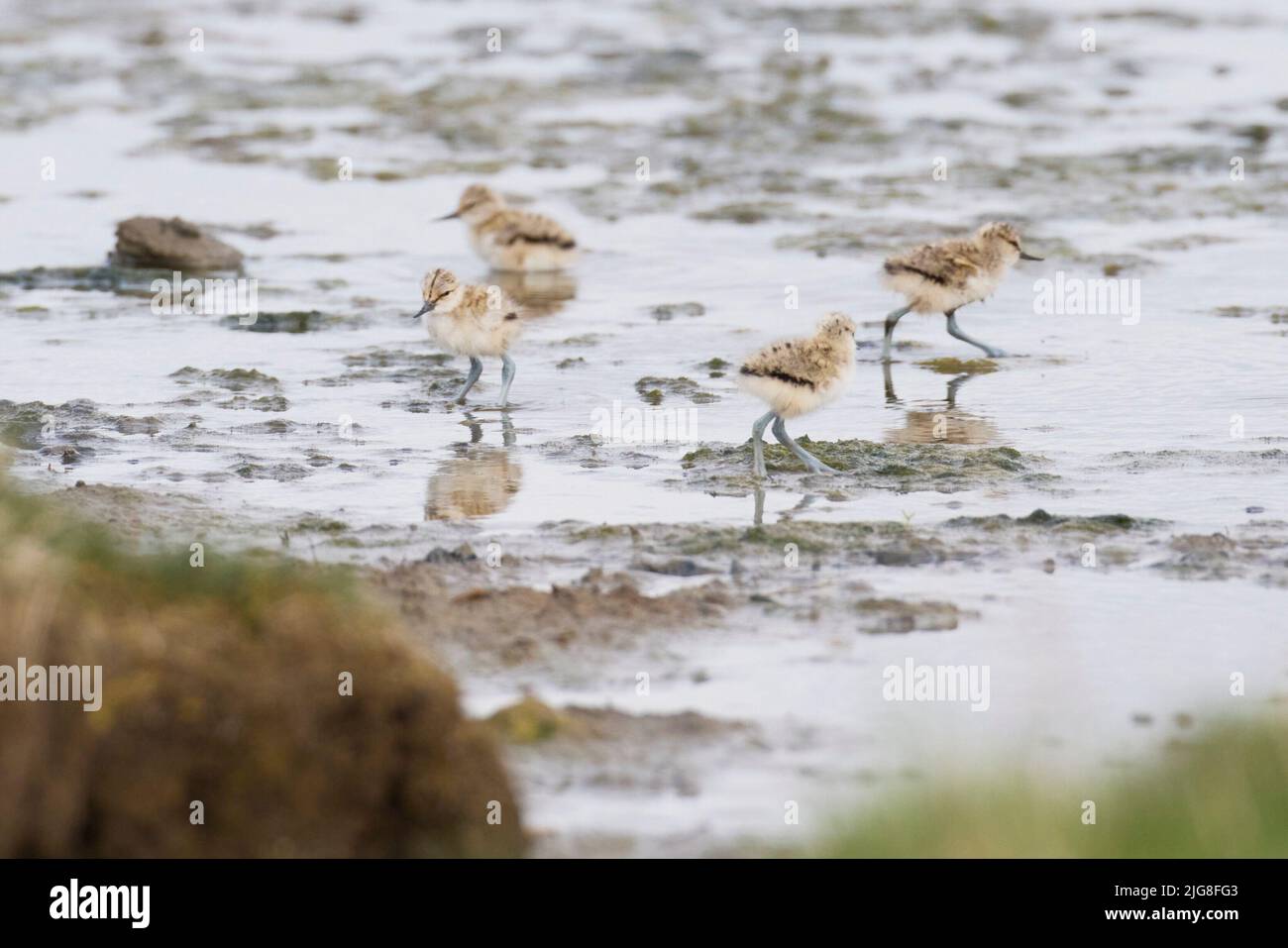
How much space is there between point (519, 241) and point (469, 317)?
4239mm

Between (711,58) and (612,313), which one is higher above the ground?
(711,58)

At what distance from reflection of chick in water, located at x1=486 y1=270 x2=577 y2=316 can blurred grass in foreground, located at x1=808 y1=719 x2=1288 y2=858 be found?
9118 millimetres

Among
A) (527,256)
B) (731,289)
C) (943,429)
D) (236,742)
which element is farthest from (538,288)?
(236,742)

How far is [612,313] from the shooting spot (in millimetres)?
13664

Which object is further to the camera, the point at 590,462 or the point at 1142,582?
the point at 590,462

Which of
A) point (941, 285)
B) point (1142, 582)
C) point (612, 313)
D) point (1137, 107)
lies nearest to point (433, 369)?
point (612, 313)

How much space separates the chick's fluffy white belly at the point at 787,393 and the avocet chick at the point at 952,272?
8.73ft

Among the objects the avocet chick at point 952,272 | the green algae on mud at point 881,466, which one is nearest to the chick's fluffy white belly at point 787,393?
the green algae on mud at point 881,466

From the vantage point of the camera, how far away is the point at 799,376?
9180 mm

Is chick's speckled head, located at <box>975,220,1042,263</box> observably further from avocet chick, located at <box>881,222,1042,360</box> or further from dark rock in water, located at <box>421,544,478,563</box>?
dark rock in water, located at <box>421,544,478,563</box>

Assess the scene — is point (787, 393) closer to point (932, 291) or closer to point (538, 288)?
point (932, 291)

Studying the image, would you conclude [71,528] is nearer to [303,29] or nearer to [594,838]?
[594,838]

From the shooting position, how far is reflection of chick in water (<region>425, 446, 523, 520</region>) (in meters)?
8.95

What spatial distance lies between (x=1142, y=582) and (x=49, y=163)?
13.8 meters
